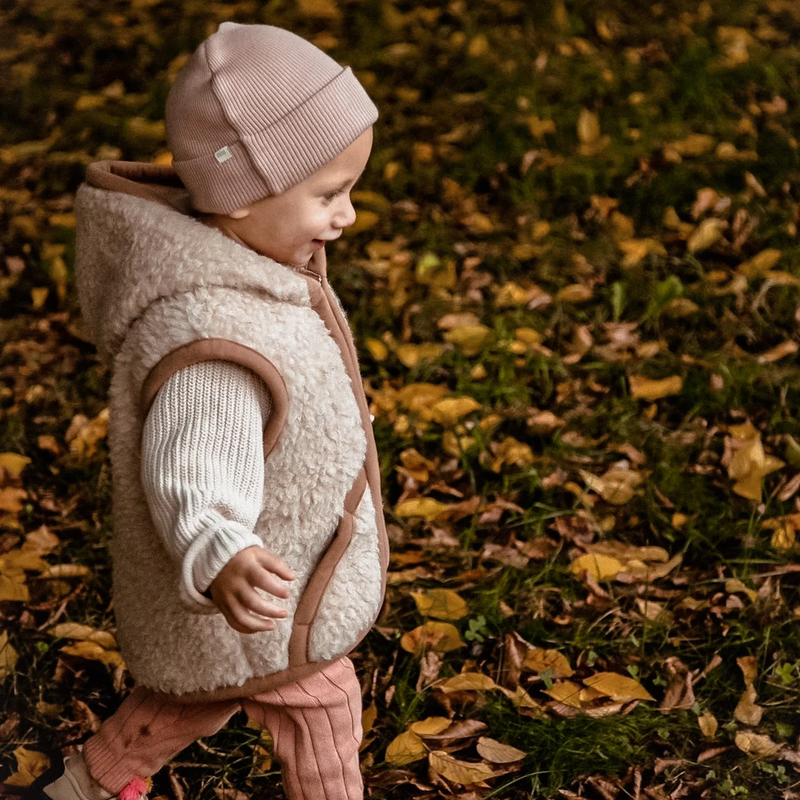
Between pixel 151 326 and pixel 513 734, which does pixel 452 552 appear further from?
pixel 151 326

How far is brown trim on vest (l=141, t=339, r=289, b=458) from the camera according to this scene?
162cm

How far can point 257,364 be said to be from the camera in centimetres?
164

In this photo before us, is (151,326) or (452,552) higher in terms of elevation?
(151,326)

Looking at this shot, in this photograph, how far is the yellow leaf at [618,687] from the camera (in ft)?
8.07

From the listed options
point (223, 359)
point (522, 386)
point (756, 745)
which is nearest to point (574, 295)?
point (522, 386)

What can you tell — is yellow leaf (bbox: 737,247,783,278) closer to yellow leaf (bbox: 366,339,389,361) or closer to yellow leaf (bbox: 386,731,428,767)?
yellow leaf (bbox: 366,339,389,361)

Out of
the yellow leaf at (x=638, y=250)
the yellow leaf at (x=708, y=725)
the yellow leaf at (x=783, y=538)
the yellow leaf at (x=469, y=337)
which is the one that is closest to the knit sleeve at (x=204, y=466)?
the yellow leaf at (x=708, y=725)

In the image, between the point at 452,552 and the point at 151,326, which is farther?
the point at 452,552

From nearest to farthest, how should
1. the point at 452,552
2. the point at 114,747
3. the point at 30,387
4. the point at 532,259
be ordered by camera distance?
the point at 114,747 → the point at 452,552 → the point at 30,387 → the point at 532,259

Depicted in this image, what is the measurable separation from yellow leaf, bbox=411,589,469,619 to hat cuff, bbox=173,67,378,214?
125 cm

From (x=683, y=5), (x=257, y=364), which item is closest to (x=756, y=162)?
(x=683, y=5)

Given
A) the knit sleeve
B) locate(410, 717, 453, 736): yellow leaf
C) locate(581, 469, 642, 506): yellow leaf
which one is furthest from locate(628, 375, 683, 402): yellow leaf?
the knit sleeve

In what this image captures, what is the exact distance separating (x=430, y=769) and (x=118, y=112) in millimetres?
3273

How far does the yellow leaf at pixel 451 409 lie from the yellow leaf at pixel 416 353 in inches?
11.0
